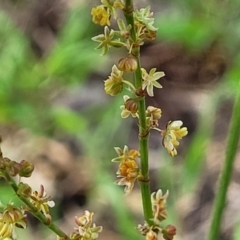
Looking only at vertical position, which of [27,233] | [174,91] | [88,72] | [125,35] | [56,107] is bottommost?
[125,35]

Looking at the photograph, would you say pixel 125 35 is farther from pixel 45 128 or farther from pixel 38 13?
pixel 38 13

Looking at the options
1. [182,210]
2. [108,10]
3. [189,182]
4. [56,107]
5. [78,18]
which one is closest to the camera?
[108,10]

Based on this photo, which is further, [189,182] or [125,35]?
[189,182]

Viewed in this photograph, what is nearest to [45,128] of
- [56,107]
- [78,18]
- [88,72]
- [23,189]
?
[56,107]

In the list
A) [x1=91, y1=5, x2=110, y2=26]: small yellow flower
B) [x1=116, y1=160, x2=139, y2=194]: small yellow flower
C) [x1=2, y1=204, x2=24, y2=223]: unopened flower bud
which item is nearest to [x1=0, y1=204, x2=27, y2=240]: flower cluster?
[x1=2, y1=204, x2=24, y2=223]: unopened flower bud

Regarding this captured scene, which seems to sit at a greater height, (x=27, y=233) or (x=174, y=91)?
(x=174, y=91)

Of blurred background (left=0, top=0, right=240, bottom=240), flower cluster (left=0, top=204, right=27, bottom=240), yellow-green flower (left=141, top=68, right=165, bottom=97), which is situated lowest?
flower cluster (left=0, top=204, right=27, bottom=240)

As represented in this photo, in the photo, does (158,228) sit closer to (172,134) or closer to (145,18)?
(172,134)

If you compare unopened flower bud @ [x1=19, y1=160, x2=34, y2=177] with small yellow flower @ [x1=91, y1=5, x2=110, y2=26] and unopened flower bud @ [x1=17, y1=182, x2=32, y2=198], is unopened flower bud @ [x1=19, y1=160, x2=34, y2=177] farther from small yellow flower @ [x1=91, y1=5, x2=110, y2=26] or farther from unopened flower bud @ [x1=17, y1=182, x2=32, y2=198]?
small yellow flower @ [x1=91, y1=5, x2=110, y2=26]

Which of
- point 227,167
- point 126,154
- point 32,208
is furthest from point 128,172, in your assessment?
point 227,167
